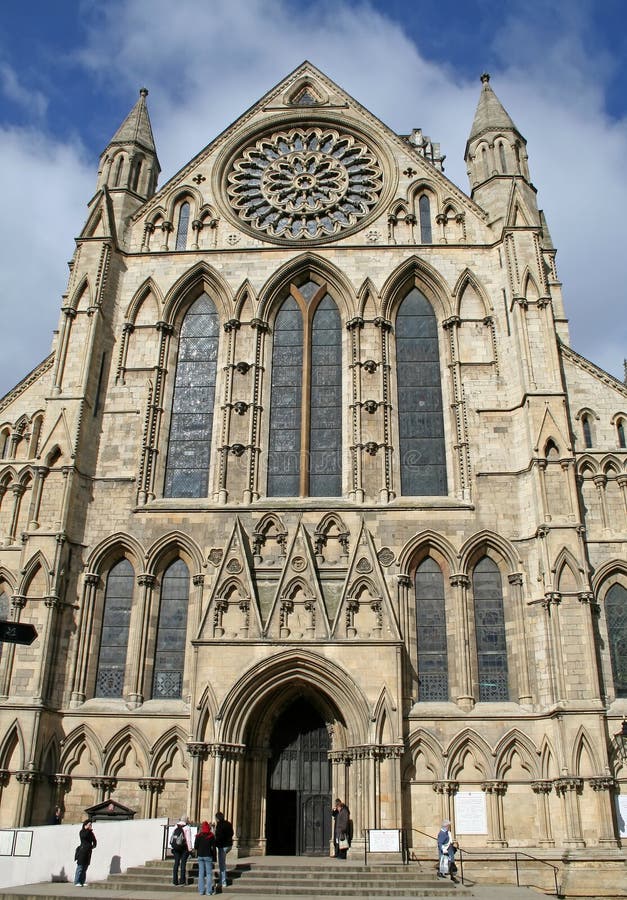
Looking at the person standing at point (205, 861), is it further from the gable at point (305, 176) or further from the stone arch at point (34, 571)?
the gable at point (305, 176)

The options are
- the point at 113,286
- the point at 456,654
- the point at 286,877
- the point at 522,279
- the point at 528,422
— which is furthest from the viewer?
the point at 113,286

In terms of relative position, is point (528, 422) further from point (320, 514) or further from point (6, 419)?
point (6, 419)

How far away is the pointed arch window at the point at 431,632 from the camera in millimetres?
18797

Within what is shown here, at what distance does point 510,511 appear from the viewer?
20.1 metres

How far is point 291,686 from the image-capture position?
717 inches

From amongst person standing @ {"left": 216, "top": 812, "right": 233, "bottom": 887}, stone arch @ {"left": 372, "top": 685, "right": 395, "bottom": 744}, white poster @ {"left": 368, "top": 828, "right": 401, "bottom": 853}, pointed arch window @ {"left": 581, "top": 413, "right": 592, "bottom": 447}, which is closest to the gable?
pointed arch window @ {"left": 581, "top": 413, "right": 592, "bottom": 447}

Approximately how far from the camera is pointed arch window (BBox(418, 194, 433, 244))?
960 inches

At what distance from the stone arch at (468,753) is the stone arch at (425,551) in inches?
147

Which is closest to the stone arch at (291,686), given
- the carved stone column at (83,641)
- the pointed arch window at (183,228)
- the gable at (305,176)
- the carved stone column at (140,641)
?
the carved stone column at (140,641)

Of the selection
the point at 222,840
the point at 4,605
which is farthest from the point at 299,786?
the point at 4,605

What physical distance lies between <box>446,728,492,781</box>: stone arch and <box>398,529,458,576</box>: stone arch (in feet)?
12.2

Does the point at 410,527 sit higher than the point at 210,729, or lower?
higher

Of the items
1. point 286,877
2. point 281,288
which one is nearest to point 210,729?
point 286,877

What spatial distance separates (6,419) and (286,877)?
44.3 ft
